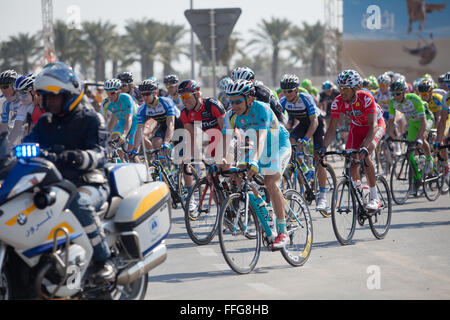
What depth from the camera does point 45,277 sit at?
202 inches

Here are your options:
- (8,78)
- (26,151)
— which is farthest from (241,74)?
(26,151)

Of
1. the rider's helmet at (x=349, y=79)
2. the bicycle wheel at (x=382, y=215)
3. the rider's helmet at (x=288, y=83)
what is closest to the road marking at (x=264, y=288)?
the bicycle wheel at (x=382, y=215)

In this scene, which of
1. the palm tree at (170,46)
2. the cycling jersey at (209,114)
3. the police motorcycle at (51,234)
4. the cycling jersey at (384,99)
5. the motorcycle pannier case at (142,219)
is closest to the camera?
the police motorcycle at (51,234)

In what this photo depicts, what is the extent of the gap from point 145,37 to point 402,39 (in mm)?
19485

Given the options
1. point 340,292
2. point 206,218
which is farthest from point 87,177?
point 206,218

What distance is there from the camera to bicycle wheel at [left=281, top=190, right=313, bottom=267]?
8.00 metres

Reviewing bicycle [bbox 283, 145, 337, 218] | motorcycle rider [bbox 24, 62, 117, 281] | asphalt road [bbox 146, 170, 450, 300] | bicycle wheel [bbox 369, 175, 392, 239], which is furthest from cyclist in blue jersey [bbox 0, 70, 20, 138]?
bicycle wheel [bbox 369, 175, 392, 239]

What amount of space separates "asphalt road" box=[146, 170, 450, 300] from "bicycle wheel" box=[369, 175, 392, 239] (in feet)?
0.39

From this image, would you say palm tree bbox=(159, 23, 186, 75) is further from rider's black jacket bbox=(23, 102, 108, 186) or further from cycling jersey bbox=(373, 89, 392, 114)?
rider's black jacket bbox=(23, 102, 108, 186)

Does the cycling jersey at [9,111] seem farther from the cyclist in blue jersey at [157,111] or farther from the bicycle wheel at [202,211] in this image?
the bicycle wheel at [202,211]

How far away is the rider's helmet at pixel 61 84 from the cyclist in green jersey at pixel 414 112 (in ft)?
27.5

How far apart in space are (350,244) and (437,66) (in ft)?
151

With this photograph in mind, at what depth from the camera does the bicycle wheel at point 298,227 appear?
800 cm

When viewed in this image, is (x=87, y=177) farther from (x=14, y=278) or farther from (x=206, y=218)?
(x=206, y=218)
